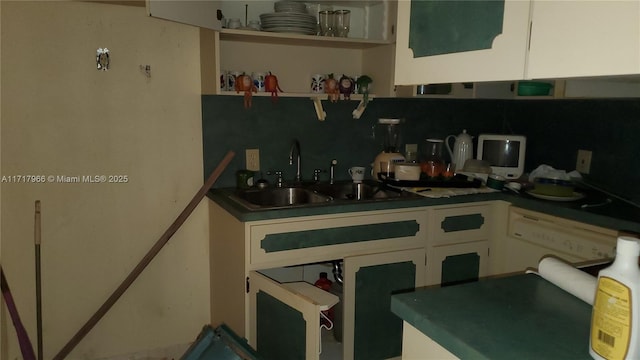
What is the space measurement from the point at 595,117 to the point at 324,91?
137cm

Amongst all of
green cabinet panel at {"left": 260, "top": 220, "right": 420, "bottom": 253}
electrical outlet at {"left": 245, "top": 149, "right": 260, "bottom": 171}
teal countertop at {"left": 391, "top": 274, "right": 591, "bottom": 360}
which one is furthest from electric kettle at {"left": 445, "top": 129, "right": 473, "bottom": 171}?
teal countertop at {"left": 391, "top": 274, "right": 591, "bottom": 360}

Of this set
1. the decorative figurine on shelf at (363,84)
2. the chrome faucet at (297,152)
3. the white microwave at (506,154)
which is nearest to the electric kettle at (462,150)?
the white microwave at (506,154)

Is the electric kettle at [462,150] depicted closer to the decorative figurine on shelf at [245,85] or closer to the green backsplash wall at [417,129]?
the green backsplash wall at [417,129]

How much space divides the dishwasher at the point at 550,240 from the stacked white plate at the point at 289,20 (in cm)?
129

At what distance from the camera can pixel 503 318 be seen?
88 cm

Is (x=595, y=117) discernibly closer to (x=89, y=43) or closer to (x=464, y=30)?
(x=464, y=30)

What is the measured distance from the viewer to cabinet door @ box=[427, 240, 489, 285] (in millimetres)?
2312

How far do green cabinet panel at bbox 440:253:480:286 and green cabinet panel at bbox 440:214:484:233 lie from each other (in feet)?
0.44

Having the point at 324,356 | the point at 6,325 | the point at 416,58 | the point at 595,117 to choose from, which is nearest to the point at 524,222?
the point at 595,117

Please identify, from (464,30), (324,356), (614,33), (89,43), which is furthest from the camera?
(324,356)

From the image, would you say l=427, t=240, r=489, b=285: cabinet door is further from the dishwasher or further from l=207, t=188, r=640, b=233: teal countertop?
l=207, t=188, r=640, b=233: teal countertop

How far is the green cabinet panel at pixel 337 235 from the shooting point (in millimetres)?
1989

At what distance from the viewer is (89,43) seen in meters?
2.16

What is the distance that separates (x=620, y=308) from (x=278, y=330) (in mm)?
1391
